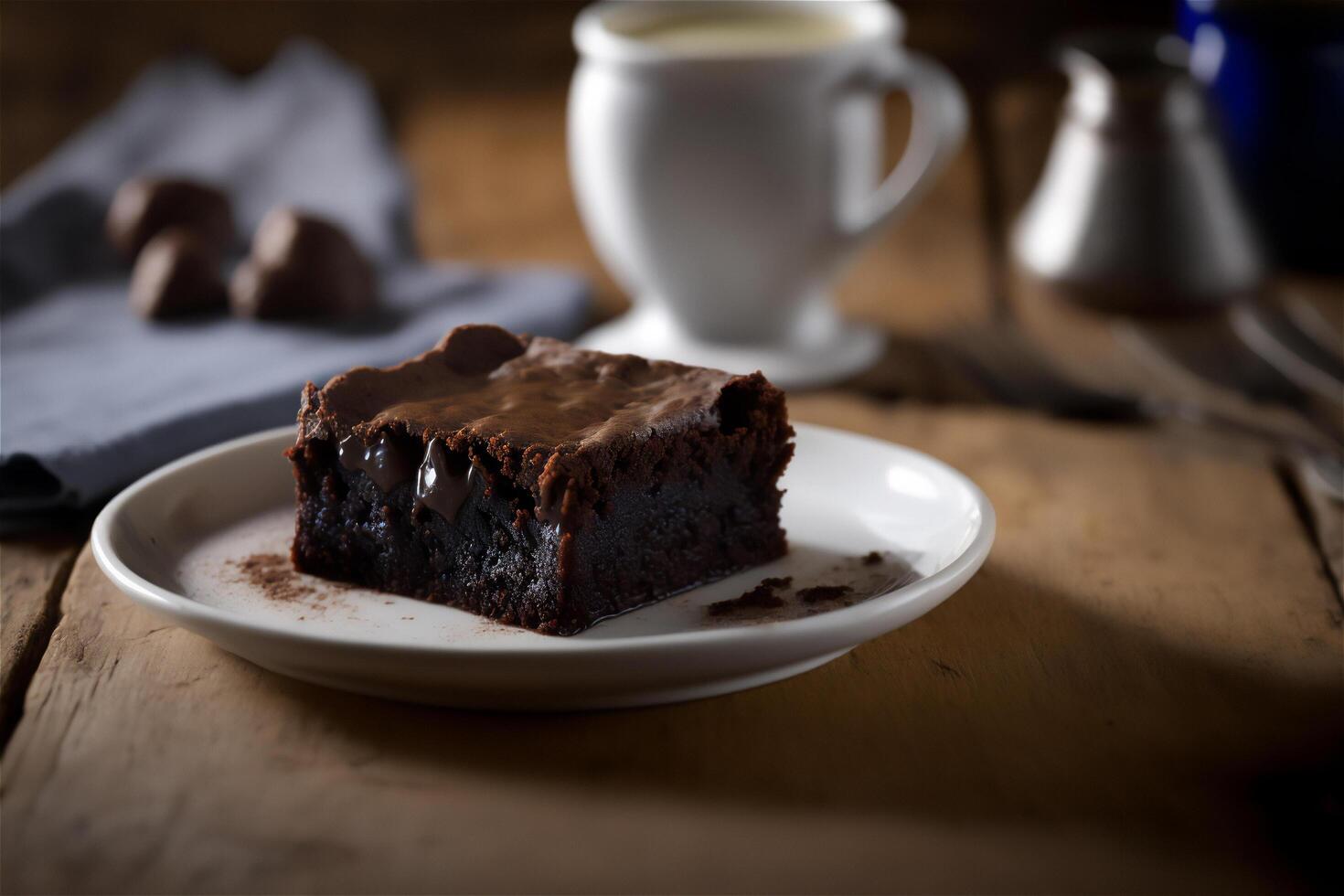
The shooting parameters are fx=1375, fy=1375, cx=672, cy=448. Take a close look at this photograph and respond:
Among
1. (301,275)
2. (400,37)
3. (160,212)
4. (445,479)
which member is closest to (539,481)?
(445,479)

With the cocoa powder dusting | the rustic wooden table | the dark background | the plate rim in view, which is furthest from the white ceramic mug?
the dark background

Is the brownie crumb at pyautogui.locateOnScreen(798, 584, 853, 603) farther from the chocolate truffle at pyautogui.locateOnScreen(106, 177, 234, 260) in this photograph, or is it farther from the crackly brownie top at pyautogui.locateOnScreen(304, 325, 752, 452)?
the chocolate truffle at pyautogui.locateOnScreen(106, 177, 234, 260)

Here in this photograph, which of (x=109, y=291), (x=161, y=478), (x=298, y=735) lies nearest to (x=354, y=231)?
(x=109, y=291)

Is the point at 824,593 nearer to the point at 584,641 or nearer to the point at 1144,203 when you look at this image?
the point at 584,641

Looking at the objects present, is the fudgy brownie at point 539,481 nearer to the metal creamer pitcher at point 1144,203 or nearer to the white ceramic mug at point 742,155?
the white ceramic mug at point 742,155

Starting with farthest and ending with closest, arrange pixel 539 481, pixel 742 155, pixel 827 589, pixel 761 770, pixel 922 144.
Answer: pixel 922 144, pixel 742 155, pixel 827 589, pixel 539 481, pixel 761 770

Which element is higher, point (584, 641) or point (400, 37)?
point (400, 37)

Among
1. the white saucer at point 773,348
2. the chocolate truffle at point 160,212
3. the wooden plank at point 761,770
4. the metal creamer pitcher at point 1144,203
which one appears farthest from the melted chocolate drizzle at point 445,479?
the metal creamer pitcher at point 1144,203
